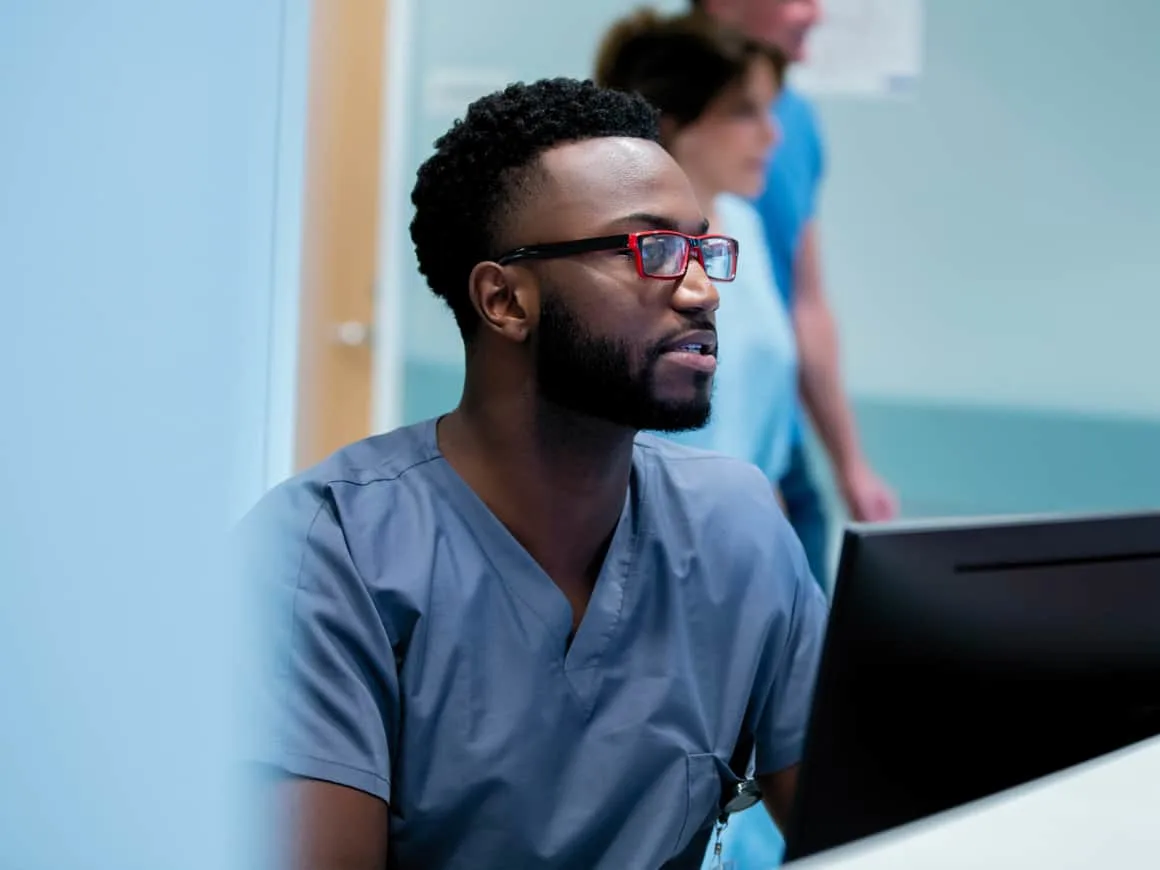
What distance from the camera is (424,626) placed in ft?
2.93

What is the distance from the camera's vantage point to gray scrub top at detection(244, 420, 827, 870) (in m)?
0.85

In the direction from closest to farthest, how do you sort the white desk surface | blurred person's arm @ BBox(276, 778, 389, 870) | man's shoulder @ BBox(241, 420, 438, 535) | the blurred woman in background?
1. the white desk surface
2. blurred person's arm @ BBox(276, 778, 389, 870)
3. man's shoulder @ BBox(241, 420, 438, 535)
4. the blurred woman in background

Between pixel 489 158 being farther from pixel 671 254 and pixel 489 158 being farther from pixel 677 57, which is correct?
pixel 677 57

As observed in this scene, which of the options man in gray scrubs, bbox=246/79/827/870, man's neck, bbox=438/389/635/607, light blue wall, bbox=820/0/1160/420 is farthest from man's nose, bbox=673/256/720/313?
light blue wall, bbox=820/0/1160/420

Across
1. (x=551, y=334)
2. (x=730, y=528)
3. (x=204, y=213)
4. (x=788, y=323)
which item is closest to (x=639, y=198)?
(x=551, y=334)

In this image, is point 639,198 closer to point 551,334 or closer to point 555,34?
point 551,334

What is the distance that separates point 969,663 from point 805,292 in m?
1.54

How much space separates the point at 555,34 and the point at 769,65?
1.19 feet

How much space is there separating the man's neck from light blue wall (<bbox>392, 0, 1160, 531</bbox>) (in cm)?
117

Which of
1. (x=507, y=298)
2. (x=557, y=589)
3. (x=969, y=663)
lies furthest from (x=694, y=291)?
(x=969, y=663)

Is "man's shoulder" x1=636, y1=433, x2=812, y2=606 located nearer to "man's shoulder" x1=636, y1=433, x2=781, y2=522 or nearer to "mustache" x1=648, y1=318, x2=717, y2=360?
"man's shoulder" x1=636, y1=433, x2=781, y2=522

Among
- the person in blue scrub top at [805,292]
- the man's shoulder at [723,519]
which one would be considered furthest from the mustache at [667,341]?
the person in blue scrub top at [805,292]

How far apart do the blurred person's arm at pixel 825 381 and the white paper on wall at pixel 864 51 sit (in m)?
0.25

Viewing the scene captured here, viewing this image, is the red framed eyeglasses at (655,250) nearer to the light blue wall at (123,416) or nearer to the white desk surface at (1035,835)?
the white desk surface at (1035,835)
